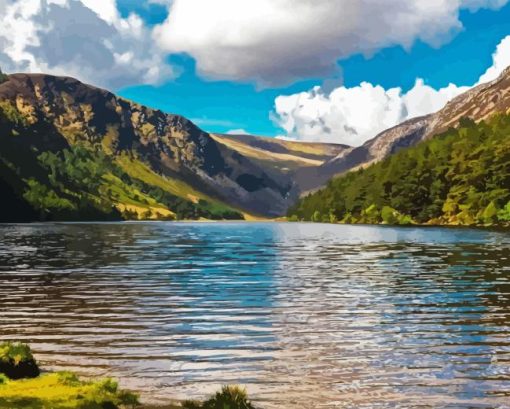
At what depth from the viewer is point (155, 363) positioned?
2416 cm

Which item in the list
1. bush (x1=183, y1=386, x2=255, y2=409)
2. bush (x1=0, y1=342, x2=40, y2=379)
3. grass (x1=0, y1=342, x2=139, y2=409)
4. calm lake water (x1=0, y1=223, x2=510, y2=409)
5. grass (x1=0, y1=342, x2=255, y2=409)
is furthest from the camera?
calm lake water (x1=0, y1=223, x2=510, y2=409)

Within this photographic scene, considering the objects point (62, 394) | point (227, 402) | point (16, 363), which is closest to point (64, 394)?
point (62, 394)

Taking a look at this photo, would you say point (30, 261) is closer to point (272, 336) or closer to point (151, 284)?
point (151, 284)

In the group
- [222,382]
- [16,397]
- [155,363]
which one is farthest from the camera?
[155,363]

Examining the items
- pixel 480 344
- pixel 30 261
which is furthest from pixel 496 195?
pixel 480 344

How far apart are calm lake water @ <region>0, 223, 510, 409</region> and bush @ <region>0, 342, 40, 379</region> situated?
2568mm

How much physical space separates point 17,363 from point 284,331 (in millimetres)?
13756

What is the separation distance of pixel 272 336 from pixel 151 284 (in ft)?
80.3

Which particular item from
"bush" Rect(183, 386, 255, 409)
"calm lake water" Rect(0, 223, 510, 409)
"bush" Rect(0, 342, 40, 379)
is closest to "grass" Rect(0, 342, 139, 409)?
"bush" Rect(0, 342, 40, 379)

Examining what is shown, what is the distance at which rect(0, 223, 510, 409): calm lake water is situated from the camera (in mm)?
20781

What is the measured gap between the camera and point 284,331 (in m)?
31.0

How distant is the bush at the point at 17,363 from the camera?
66.1ft

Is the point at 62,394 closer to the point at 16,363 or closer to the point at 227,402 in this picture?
the point at 16,363

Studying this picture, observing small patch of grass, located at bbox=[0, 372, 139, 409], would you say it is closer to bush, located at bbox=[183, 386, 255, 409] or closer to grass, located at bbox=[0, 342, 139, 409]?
grass, located at bbox=[0, 342, 139, 409]
